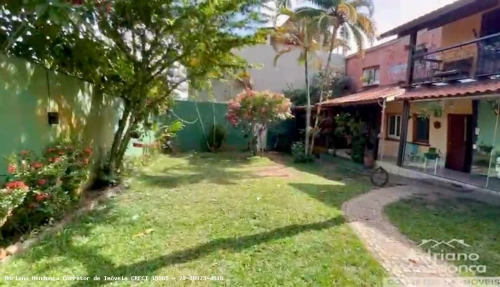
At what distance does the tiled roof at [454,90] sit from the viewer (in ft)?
27.3

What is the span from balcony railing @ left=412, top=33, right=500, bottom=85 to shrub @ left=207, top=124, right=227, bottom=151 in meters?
9.83

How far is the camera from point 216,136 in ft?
58.3

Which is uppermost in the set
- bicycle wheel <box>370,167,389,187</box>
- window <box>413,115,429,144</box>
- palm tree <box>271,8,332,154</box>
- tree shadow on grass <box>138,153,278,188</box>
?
palm tree <box>271,8,332,154</box>

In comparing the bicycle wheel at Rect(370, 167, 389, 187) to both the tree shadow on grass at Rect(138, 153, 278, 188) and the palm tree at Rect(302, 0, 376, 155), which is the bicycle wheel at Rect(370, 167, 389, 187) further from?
the palm tree at Rect(302, 0, 376, 155)

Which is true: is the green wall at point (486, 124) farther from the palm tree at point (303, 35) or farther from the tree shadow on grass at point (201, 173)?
the tree shadow on grass at point (201, 173)

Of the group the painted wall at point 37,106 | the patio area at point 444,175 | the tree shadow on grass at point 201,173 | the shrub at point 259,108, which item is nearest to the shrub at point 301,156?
the shrub at point 259,108

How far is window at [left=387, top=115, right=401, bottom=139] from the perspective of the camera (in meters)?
16.0

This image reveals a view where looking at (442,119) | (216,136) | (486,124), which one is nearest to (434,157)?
(486,124)

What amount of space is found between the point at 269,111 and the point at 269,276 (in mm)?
11693

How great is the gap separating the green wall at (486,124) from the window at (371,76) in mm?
8603

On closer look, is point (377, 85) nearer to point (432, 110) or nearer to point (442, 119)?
point (442, 119)

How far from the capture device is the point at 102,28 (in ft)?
21.7

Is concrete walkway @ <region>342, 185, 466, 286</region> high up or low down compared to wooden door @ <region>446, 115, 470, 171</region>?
down

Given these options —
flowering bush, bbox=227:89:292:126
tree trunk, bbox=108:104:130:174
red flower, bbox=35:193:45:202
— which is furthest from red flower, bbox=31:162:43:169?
flowering bush, bbox=227:89:292:126
